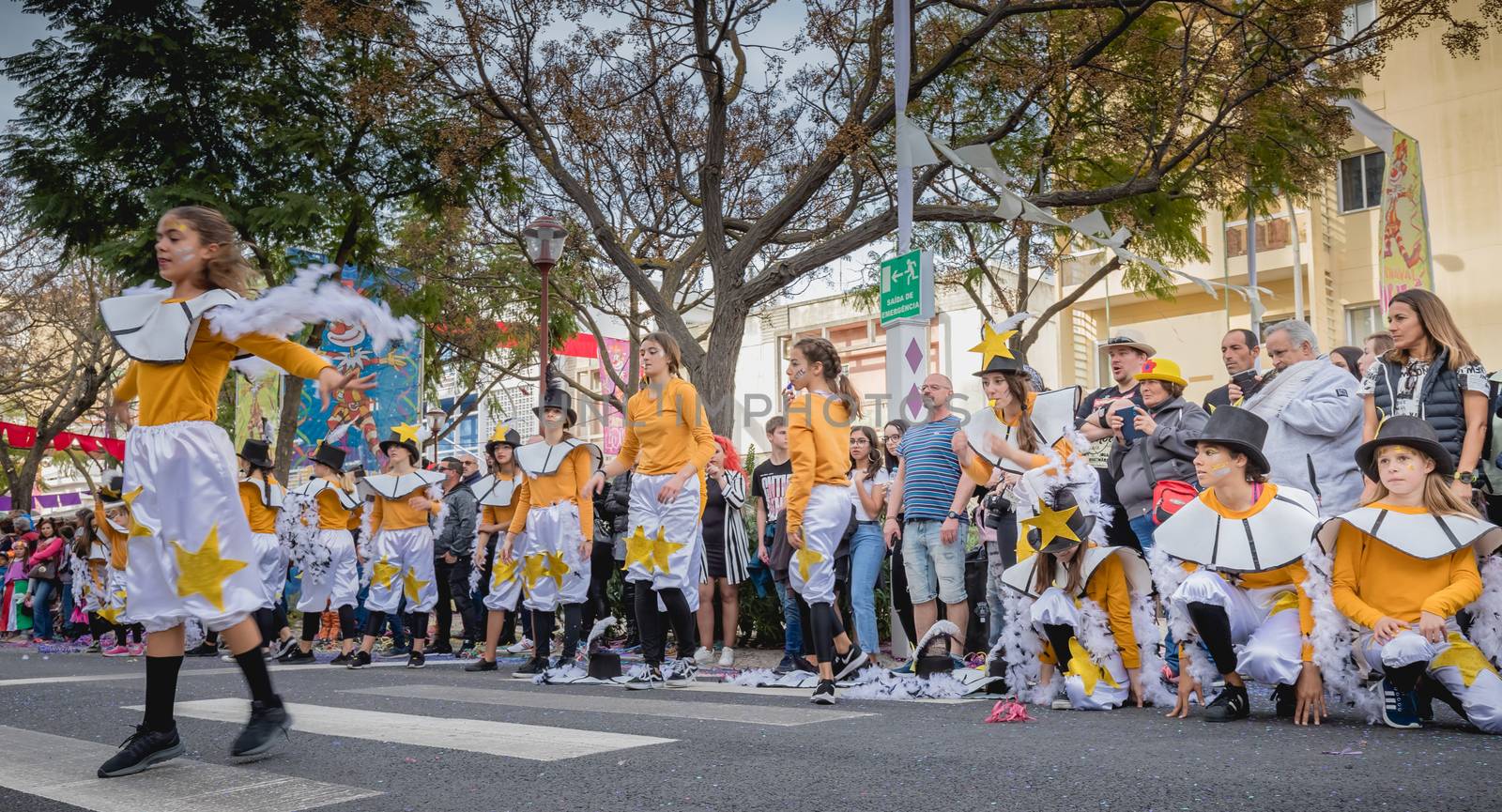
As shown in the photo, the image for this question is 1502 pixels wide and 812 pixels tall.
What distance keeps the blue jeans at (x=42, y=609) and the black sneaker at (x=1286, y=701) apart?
17292 millimetres

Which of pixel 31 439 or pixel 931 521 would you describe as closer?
pixel 931 521

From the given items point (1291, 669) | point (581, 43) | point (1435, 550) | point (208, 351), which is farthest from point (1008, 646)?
point (581, 43)

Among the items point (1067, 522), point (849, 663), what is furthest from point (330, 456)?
point (1067, 522)

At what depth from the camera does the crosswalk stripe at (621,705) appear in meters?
5.94

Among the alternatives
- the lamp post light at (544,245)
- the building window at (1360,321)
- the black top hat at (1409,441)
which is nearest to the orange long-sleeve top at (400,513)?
the lamp post light at (544,245)

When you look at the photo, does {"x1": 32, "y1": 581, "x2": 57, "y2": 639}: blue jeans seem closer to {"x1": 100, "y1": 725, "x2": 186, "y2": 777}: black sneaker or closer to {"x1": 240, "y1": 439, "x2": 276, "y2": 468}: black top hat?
{"x1": 240, "y1": 439, "x2": 276, "y2": 468}: black top hat

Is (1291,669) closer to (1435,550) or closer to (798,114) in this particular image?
(1435,550)

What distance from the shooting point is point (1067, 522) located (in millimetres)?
6234

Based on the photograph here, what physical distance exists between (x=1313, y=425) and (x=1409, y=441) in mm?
1686

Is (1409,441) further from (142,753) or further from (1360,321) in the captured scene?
(1360,321)

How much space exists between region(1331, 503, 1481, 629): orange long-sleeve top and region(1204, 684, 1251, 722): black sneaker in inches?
24.9

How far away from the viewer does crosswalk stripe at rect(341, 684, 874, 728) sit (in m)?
5.94

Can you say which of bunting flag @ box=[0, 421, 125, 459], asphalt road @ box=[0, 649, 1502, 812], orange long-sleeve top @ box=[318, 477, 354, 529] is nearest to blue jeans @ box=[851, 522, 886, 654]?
asphalt road @ box=[0, 649, 1502, 812]

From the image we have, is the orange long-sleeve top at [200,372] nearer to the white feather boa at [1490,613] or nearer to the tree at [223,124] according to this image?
the white feather boa at [1490,613]
